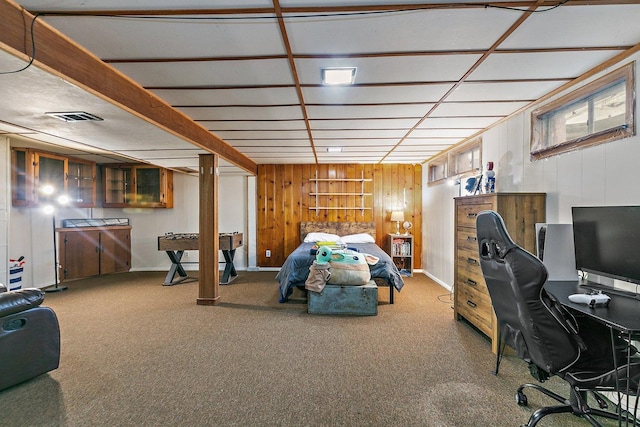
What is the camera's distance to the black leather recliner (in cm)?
204

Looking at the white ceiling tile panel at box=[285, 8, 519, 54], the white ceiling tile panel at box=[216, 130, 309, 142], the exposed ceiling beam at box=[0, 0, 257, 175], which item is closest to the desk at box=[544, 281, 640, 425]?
the white ceiling tile panel at box=[285, 8, 519, 54]

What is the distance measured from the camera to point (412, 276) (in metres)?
5.66

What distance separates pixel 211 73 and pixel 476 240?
2.79m

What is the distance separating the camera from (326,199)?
20.5 feet

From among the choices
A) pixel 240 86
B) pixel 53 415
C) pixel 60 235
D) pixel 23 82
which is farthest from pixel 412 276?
pixel 60 235

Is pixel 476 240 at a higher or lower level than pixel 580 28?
lower

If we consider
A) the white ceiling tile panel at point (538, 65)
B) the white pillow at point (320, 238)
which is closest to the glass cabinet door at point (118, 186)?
the white pillow at point (320, 238)

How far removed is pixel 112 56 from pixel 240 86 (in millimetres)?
861

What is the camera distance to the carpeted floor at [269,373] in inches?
70.9

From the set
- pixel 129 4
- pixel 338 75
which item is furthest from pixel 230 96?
pixel 129 4

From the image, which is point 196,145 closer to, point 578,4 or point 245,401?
point 245,401

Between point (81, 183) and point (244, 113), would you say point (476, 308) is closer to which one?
point (244, 113)

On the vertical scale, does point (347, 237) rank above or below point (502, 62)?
below

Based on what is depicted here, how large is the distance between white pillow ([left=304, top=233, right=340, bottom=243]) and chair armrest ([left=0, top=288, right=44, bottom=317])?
3808 millimetres
